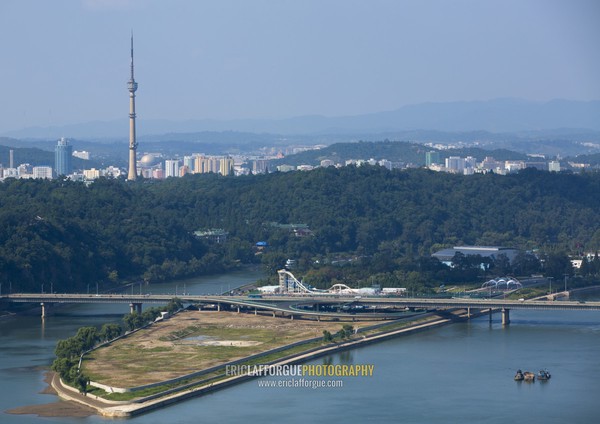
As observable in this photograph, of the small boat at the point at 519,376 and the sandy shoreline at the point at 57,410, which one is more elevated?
the small boat at the point at 519,376

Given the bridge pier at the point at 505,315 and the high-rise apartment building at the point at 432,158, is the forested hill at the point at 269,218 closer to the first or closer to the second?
the bridge pier at the point at 505,315

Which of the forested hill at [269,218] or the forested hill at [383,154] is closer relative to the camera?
the forested hill at [269,218]

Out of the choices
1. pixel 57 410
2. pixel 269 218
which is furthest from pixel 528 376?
pixel 269 218

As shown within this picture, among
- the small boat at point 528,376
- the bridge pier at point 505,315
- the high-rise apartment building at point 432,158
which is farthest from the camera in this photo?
the high-rise apartment building at point 432,158

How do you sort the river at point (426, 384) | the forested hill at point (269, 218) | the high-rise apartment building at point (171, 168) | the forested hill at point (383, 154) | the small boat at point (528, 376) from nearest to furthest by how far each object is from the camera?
the river at point (426, 384), the small boat at point (528, 376), the forested hill at point (269, 218), the high-rise apartment building at point (171, 168), the forested hill at point (383, 154)

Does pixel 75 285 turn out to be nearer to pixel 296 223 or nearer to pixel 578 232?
pixel 296 223

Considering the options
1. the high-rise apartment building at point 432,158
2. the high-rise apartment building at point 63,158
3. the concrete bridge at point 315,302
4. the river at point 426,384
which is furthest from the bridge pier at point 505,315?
the high-rise apartment building at point 432,158

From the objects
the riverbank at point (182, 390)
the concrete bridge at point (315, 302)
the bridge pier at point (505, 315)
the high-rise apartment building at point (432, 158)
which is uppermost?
the high-rise apartment building at point (432, 158)
